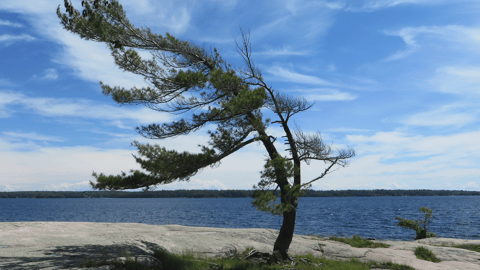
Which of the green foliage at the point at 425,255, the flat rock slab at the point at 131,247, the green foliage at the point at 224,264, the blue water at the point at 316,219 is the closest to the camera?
the green foliage at the point at 224,264

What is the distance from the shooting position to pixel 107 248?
11.7 metres

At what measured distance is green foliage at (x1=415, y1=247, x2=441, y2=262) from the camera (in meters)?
15.1

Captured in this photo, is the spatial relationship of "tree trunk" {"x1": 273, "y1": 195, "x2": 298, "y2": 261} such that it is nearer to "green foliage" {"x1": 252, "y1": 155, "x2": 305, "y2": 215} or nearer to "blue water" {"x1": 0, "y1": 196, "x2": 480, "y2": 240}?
"green foliage" {"x1": 252, "y1": 155, "x2": 305, "y2": 215}

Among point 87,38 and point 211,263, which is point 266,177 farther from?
point 87,38

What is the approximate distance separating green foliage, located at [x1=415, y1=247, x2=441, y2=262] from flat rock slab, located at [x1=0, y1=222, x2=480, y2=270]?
370 millimetres

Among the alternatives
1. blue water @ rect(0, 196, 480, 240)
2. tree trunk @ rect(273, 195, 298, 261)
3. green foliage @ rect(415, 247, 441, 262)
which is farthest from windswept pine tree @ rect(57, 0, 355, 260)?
blue water @ rect(0, 196, 480, 240)

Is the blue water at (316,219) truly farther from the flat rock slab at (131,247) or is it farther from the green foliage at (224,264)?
the green foliage at (224,264)

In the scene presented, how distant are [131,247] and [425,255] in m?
13.6

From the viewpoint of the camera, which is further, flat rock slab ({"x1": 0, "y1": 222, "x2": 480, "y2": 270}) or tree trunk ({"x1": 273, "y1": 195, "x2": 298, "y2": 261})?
tree trunk ({"x1": 273, "y1": 195, "x2": 298, "y2": 261})

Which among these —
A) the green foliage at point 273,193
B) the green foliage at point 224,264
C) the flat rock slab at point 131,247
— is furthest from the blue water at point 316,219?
the green foliage at point 273,193

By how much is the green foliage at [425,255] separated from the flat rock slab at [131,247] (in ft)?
1.21

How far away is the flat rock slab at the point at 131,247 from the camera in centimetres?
1011

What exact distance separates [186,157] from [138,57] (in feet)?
14.1

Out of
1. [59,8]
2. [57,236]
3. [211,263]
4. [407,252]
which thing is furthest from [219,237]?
[59,8]
